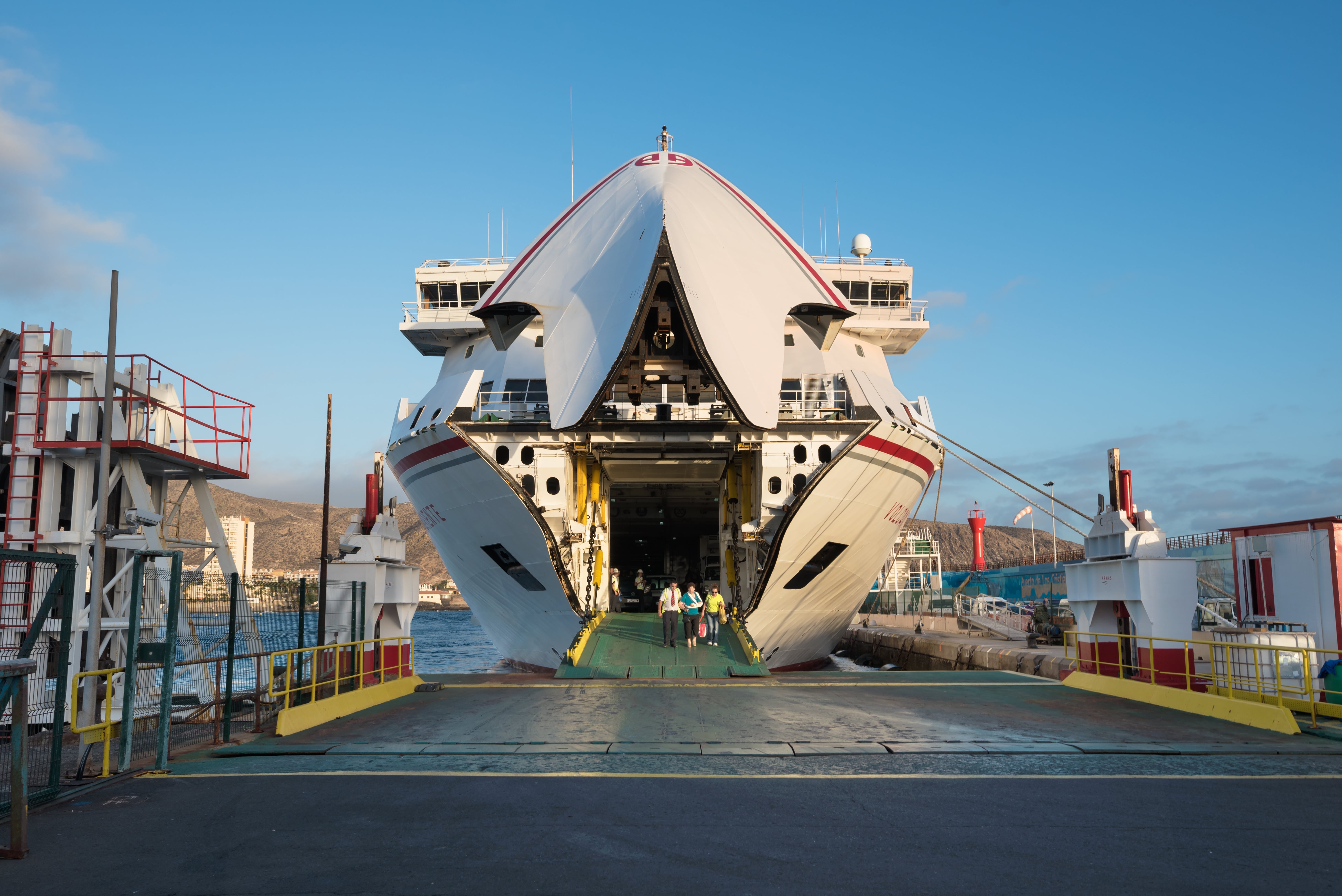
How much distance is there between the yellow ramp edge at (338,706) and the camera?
35.4 ft

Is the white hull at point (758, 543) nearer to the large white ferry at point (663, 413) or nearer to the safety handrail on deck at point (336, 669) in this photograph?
the large white ferry at point (663, 413)

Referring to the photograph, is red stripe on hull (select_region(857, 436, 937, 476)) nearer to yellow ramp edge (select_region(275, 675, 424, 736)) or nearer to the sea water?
yellow ramp edge (select_region(275, 675, 424, 736))

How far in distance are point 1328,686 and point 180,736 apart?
1439cm

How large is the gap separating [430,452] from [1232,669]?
47.1 ft

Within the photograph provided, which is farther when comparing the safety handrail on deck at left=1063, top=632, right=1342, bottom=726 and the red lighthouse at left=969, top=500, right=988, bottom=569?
the red lighthouse at left=969, top=500, right=988, bottom=569

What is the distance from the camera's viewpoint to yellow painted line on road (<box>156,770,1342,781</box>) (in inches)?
314

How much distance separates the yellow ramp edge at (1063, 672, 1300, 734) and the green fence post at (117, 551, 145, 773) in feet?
39.1

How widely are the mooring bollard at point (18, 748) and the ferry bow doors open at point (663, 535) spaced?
1737 centimetres

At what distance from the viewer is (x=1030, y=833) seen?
618 centimetres

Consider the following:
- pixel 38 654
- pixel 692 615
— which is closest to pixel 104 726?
pixel 38 654

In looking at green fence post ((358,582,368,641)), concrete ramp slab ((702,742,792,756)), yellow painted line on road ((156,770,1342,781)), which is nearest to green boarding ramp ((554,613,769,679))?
green fence post ((358,582,368,641))

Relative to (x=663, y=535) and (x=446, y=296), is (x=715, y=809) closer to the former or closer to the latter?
(x=446, y=296)

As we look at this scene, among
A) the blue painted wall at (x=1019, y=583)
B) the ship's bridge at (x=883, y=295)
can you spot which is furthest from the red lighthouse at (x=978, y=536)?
the ship's bridge at (x=883, y=295)

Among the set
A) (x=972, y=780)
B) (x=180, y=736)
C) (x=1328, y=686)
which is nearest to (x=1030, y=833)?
(x=972, y=780)
